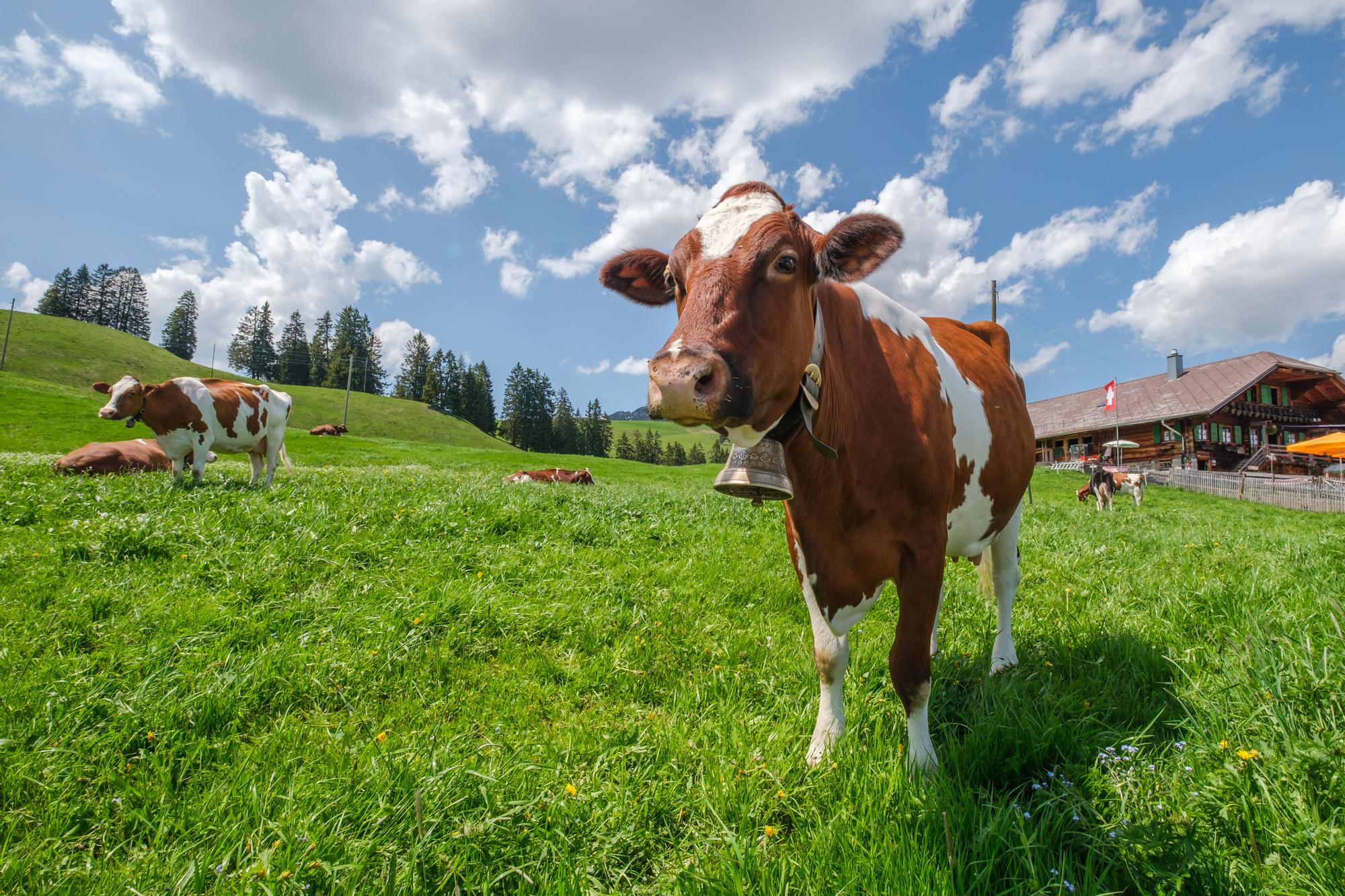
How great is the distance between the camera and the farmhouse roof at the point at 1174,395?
41513 mm

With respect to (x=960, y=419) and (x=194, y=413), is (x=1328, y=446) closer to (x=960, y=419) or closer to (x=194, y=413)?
(x=960, y=419)

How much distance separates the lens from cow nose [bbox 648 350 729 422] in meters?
1.75

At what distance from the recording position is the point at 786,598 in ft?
16.8

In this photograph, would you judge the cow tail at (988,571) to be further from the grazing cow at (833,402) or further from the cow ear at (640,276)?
the cow ear at (640,276)

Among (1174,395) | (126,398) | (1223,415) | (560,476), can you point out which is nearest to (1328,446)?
(1223,415)

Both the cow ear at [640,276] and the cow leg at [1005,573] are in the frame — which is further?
the cow leg at [1005,573]

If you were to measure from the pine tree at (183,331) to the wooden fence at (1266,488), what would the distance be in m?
141

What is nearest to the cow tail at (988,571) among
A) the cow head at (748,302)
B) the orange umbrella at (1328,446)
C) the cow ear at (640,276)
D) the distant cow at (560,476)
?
the cow head at (748,302)

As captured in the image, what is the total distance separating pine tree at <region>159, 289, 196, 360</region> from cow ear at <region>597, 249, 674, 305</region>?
454ft

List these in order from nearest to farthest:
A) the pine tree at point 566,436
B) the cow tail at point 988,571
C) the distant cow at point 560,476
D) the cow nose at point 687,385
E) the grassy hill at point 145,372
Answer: the cow nose at point 687,385 → the cow tail at point 988,571 → the distant cow at point 560,476 → the grassy hill at point 145,372 → the pine tree at point 566,436

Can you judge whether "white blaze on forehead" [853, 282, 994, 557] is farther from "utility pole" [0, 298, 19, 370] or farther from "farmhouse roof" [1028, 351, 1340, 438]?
"utility pole" [0, 298, 19, 370]

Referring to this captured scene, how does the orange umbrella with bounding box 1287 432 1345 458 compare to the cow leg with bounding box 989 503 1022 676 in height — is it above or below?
above

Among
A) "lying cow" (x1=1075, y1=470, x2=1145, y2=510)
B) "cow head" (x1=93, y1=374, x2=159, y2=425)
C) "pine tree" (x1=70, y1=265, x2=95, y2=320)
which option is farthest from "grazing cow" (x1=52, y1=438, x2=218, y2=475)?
"pine tree" (x1=70, y1=265, x2=95, y2=320)

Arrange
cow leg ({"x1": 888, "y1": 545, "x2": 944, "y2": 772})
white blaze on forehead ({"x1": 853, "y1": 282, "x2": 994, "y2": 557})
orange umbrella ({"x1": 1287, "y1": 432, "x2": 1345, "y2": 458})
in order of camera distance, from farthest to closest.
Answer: orange umbrella ({"x1": 1287, "y1": 432, "x2": 1345, "y2": 458}), white blaze on forehead ({"x1": 853, "y1": 282, "x2": 994, "y2": 557}), cow leg ({"x1": 888, "y1": 545, "x2": 944, "y2": 772})
